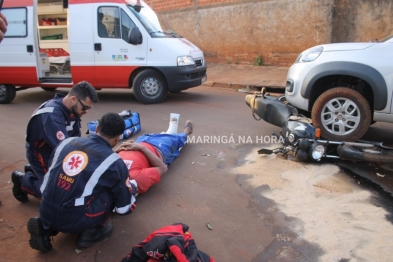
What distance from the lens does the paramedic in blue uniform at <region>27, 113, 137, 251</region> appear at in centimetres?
266

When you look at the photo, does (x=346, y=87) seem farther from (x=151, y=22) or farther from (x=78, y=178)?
(x=151, y=22)

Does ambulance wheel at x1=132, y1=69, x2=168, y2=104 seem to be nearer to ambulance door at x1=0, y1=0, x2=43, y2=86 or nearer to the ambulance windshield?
the ambulance windshield

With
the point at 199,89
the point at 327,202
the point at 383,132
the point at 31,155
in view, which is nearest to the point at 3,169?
the point at 31,155

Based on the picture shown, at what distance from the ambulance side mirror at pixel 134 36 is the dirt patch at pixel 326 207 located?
13.7 ft

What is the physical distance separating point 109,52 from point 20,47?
2235 mm

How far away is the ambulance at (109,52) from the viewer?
7707 millimetres

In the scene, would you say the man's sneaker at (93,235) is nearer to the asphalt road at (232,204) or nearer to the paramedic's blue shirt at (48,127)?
the asphalt road at (232,204)

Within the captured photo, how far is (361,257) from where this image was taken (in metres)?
2.75

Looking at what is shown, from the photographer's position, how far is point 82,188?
2666 mm

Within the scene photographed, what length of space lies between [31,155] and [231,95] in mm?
6316

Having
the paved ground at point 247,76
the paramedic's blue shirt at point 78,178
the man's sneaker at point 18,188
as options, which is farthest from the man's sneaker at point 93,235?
the paved ground at point 247,76

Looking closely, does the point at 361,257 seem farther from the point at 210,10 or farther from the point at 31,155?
the point at 210,10

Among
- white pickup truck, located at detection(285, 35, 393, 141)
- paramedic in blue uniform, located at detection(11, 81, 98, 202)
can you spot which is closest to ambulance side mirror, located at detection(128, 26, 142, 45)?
white pickup truck, located at detection(285, 35, 393, 141)

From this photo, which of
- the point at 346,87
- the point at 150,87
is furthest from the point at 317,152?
the point at 150,87
